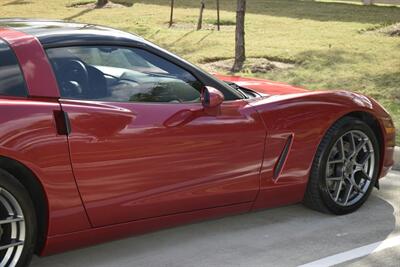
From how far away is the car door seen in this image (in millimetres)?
3434

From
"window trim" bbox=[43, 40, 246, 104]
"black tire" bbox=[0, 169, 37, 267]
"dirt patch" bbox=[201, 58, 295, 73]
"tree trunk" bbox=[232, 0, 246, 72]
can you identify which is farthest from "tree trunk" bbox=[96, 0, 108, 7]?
"black tire" bbox=[0, 169, 37, 267]

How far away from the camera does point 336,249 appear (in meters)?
4.12

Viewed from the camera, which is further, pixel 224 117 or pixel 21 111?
pixel 224 117

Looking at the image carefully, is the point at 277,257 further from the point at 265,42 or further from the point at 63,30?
the point at 265,42

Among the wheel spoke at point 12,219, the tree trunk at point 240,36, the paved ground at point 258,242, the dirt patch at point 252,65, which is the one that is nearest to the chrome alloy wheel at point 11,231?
the wheel spoke at point 12,219

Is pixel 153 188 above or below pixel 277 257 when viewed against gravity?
above

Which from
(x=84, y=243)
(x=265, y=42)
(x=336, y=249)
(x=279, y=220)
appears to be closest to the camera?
(x=84, y=243)

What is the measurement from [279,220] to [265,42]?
778cm

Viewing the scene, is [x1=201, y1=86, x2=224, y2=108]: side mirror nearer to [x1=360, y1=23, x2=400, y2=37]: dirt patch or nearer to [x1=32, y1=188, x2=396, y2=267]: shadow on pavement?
[x1=32, y1=188, x2=396, y2=267]: shadow on pavement

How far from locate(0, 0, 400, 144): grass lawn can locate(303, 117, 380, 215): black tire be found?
2658mm

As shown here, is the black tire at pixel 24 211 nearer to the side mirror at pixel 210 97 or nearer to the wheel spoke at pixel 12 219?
the wheel spoke at pixel 12 219

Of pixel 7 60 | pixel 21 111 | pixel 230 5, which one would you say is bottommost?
pixel 230 5

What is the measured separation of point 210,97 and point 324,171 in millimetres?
1177

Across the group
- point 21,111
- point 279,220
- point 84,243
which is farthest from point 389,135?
point 21,111
